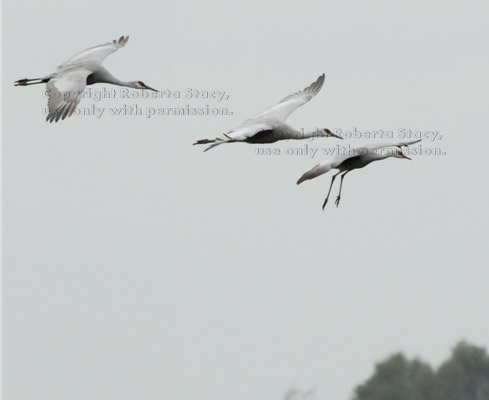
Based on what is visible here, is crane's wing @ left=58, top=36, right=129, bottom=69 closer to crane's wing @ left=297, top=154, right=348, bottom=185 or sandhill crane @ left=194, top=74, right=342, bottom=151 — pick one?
sandhill crane @ left=194, top=74, right=342, bottom=151

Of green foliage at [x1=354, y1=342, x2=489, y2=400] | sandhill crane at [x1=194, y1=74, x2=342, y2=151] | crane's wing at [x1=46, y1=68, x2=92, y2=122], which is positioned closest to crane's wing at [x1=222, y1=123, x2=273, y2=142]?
sandhill crane at [x1=194, y1=74, x2=342, y2=151]

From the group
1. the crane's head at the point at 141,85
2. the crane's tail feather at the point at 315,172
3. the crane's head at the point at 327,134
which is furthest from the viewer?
the crane's head at the point at 141,85

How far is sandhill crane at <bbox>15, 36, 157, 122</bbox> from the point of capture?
35.5 metres

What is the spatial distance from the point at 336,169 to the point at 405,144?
1583 mm

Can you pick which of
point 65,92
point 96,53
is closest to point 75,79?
point 65,92

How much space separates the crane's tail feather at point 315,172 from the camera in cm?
3781

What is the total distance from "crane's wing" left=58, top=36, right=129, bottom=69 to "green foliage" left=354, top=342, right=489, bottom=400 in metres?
18.3

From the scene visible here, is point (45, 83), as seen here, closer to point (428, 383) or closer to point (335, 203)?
point (335, 203)

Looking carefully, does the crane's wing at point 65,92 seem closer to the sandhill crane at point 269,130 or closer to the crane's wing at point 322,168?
the sandhill crane at point 269,130

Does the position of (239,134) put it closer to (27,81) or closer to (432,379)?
(27,81)

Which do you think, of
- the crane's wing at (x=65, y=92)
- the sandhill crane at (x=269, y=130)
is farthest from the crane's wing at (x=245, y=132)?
the crane's wing at (x=65, y=92)

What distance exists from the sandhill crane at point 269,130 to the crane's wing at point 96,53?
3340mm

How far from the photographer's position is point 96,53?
39.8 m

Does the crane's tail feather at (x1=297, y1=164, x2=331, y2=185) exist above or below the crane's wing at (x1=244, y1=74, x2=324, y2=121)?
below
